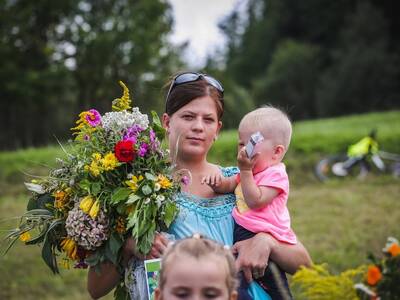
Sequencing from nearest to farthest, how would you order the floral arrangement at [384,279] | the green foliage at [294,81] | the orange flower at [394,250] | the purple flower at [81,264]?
the floral arrangement at [384,279]
the orange flower at [394,250]
the purple flower at [81,264]
the green foliage at [294,81]

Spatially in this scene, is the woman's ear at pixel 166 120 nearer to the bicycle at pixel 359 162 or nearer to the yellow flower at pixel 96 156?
the yellow flower at pixel 96 156

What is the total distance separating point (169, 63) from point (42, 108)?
7.01 meters

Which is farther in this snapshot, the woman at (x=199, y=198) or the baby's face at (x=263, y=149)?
the baby's face at (x=263, y=149)

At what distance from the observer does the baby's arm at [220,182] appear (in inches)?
112

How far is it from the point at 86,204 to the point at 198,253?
762mm

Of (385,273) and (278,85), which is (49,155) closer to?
(385,273)

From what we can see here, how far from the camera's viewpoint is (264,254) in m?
2.62

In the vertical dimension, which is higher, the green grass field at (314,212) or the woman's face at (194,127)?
the woman's face at (194,127)

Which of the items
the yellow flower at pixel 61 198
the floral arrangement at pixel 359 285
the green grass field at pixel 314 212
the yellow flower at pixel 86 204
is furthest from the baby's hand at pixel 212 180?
the green grass field at pixel 314 212

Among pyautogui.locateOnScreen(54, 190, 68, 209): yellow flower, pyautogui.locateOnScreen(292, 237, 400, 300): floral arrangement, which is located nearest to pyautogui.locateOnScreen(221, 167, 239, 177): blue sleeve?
pyautogui.locateOnScreen(54, 190, 68, 209): yellow flower

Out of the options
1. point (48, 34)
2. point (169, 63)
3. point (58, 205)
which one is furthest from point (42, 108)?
point (58, 205)

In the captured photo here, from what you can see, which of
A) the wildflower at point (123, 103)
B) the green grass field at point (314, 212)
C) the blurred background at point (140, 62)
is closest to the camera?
the wildflower at point (123, 103)

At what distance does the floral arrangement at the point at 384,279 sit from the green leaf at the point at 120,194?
117 centimetres

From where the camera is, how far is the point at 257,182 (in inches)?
111
